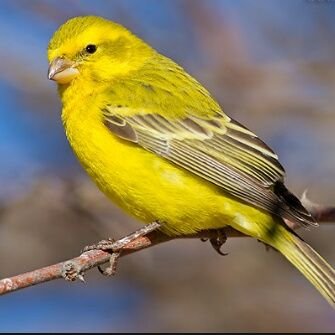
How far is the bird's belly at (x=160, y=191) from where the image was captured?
19.5 ft

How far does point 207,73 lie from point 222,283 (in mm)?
1660

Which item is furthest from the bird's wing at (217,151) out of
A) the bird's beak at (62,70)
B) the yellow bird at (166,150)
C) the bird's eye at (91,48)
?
the bird's eye at (91,48)

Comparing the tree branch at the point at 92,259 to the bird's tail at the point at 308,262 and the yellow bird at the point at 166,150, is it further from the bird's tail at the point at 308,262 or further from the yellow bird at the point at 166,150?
the bird's tail at the point at 308,262

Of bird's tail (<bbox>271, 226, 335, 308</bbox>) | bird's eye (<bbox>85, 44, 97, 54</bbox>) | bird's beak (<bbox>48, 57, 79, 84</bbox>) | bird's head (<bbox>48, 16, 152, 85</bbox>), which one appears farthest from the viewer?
bird's eye (<bbox>85, 44, 97, 54</bbox>)

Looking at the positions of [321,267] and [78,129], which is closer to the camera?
[321,267]

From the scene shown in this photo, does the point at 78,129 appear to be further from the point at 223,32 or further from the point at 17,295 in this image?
the point at 17,295

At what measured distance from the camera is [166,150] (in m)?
6.14

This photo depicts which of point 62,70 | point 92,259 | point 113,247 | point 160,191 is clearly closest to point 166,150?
point 160,191

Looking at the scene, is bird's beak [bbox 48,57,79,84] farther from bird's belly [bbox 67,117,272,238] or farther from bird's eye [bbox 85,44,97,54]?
Result: bird's belly [bbox 67,117,272,238]

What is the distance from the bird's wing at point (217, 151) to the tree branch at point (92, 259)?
0.21 meters

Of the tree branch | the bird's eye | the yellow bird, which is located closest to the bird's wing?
the yellow bird

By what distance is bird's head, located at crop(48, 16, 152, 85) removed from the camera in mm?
6434

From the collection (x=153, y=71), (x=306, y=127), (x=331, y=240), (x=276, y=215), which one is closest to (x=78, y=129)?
(x=153, y=71)

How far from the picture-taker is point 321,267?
575cm
